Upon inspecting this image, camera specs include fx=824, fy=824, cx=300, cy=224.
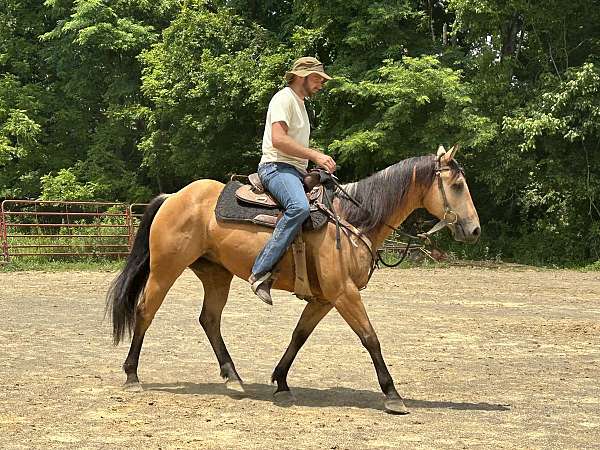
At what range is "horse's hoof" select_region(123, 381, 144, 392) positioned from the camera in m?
6.62

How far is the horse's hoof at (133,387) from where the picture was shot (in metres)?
6.62

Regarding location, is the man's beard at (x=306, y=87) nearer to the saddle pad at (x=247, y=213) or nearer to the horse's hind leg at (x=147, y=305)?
the saddle pad at (x=247, y=213)

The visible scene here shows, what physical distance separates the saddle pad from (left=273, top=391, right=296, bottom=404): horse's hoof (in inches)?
50.7

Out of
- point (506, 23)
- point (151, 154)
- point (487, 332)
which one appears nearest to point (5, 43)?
point (151, 154)

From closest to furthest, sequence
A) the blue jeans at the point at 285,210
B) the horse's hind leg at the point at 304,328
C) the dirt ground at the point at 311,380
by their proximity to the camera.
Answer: the dirt ground at the point at 311,380 < the blue jeans at the point at 285,210 < the horse's hind leg at the point at 304,328

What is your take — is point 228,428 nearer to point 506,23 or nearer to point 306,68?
point 306,68

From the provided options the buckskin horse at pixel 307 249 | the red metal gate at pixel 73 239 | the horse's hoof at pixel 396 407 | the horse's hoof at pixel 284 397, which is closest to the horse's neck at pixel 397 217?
the buckskin horse at pixel 307 249

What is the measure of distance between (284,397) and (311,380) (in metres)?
0.91

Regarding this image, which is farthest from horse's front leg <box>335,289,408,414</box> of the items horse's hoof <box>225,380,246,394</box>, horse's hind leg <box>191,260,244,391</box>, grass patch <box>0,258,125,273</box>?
grass patch <box>0,258,125,273</box>

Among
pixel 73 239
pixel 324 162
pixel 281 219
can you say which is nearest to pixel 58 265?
pixel 73 239

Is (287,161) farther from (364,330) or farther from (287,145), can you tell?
(364,330)

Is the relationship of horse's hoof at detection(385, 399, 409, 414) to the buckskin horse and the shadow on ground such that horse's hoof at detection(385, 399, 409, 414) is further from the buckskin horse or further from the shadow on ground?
the shadow on ground

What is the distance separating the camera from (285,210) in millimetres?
6355

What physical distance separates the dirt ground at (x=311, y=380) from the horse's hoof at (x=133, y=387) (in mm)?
84
